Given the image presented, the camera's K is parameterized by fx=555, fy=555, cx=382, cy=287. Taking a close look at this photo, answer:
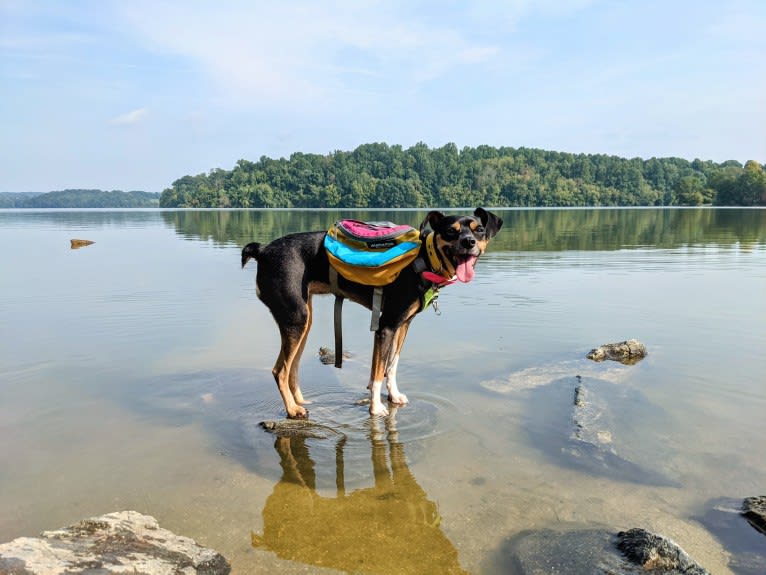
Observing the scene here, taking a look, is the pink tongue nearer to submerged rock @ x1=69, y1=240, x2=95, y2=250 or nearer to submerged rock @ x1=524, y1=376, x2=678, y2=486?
submerged rock @ x1=524, y1=376, x2=678, y2=486

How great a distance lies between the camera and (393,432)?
6215 millimetres

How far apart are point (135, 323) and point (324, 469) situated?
7.87 m

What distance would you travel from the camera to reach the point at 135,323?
11.7 m

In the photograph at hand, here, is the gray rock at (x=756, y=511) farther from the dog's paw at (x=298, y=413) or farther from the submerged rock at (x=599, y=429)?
the dog's paw at (x=298, y=413)

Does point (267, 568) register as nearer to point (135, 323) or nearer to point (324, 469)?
point (324, 469)

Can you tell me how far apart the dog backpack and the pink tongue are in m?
0.62

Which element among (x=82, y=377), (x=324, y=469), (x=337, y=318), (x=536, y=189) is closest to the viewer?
(x=324, y=469)

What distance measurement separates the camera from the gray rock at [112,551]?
329 cm

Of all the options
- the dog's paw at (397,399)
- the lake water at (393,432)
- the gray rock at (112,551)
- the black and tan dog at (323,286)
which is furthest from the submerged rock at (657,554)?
the dog's paw at (397,399)

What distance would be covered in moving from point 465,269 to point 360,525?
9.05 feet

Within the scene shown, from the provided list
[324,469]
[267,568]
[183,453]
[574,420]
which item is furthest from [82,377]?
[574,420]

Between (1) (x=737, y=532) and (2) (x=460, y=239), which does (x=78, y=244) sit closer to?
(2) (x=460, y=239)

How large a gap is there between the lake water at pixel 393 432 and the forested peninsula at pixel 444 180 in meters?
157

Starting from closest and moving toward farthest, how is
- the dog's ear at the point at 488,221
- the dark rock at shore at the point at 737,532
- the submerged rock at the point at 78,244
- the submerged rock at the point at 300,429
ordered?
the dark rock at shore at the point at 737,532 → the dog's ear at the point at 488,221 → the submerged rock at the point at 300,429 → the submerged rock at the point at 78,244
